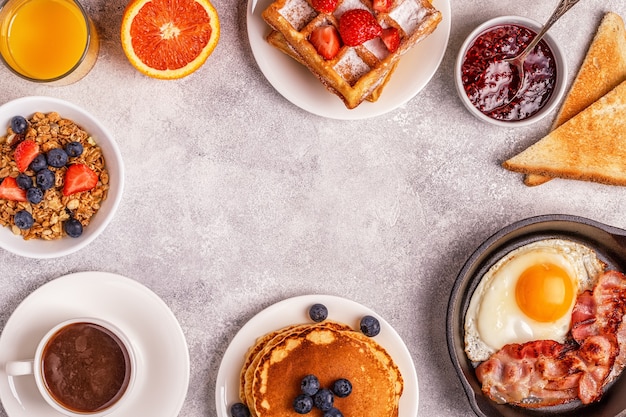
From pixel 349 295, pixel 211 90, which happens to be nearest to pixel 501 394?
pixel 349 295

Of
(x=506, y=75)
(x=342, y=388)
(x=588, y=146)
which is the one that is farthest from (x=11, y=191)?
(x=588, y=146)

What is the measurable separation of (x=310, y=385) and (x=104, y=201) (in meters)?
0.99

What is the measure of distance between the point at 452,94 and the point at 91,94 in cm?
141

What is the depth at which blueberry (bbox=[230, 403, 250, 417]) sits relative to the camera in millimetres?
2510

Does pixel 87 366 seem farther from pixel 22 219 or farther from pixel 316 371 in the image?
pixel 316 371

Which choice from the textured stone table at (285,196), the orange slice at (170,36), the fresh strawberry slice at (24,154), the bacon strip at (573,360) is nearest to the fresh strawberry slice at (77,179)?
the fresh strawberry slice at (24,154)

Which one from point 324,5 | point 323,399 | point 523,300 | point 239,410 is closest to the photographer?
point 324,5

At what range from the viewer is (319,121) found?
8.81ft

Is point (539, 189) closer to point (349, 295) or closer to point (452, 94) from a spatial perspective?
point (452, 94)

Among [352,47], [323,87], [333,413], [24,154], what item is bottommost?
[333,413]

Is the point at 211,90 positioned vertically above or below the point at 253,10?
below

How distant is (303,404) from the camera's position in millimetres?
2393

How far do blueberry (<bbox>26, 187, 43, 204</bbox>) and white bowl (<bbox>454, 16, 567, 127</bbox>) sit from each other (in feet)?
5.13

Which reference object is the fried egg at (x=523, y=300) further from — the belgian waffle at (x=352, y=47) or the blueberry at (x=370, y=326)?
the belgian waffle at (x=352, y=47)
